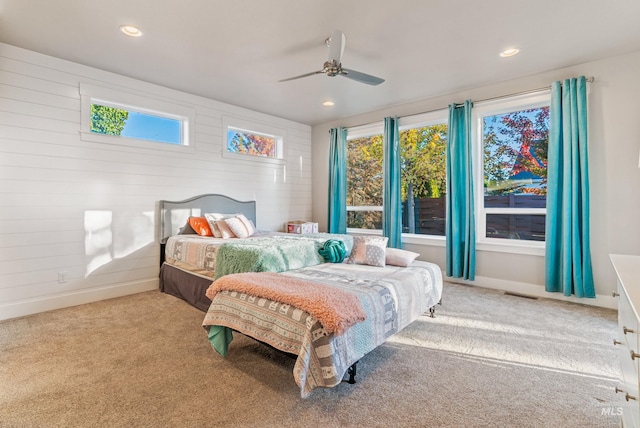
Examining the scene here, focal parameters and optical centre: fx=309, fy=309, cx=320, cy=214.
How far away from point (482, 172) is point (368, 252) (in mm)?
2380

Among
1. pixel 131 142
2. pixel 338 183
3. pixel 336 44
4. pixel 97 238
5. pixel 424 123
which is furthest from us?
pixel 338 183

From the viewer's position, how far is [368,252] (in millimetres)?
3129

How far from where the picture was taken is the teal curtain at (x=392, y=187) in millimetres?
4965

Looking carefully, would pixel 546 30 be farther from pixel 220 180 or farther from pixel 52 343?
pixel 52 343

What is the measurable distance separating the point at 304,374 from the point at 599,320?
316 cm

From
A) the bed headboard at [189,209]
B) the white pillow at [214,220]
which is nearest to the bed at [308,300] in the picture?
the white pillow at [214,220]

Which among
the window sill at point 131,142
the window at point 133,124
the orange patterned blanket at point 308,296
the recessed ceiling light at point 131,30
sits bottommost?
the orange patterned blanket at point 308,296

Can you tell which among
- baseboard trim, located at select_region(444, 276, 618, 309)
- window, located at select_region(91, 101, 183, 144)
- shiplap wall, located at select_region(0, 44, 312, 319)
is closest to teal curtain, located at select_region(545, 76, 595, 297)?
baseboard trim, located at select_region(444, 276, 618, 309)

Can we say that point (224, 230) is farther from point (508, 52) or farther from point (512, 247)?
point (508, 52)


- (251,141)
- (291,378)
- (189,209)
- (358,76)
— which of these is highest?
(358,76)

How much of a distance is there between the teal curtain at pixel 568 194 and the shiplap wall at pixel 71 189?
182 inches

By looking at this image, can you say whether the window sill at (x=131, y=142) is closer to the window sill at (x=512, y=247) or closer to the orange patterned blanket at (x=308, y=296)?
the orange patterned blanket at (x=308, y=296)

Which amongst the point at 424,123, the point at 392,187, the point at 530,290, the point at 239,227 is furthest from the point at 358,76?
the point at 530,290

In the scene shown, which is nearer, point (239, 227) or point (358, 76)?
point (358, 76)
